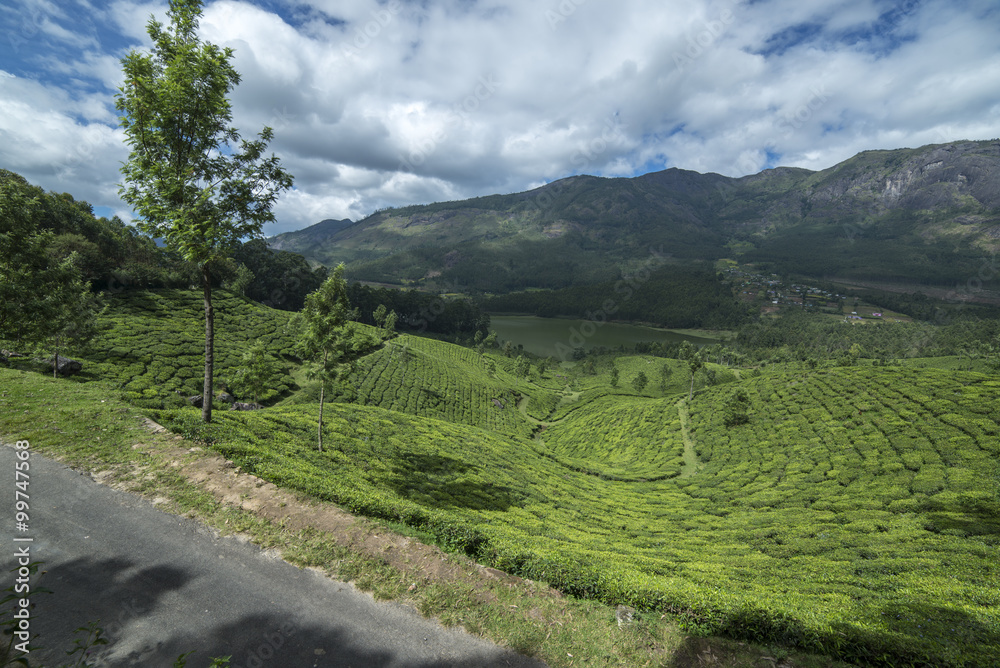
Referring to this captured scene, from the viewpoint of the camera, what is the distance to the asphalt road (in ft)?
20.8

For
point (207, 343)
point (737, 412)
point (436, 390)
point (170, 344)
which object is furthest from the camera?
point (436, 390)

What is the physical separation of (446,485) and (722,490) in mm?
25378

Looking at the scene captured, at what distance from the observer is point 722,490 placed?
31.2m

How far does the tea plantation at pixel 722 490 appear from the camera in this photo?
29.8 ft

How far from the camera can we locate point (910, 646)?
760cm

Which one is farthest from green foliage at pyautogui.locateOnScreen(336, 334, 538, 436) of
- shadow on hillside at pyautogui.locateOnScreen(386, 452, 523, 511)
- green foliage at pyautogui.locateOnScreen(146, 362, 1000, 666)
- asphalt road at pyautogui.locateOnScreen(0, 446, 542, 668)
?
asphalt road at pyautogui.locateOnScreen(0, 446, 542, 668)

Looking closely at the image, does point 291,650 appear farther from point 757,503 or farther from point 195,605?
point 757,503

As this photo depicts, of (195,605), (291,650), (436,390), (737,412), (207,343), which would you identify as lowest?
(436,390)

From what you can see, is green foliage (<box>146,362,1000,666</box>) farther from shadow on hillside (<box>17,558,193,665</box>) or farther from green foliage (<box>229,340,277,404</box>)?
green foliage (<box>229,340,277,404</box>)

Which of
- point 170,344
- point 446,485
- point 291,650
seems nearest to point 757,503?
point 446,485

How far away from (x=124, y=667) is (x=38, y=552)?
4956 millimetres

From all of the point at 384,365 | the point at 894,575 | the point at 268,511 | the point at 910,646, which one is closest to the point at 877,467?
the point at 894,575

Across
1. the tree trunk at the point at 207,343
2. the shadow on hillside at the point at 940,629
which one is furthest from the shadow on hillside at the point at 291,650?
the tree trunk at the point at 207,343

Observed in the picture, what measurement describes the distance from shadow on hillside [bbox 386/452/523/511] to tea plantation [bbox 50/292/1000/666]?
158 mm
